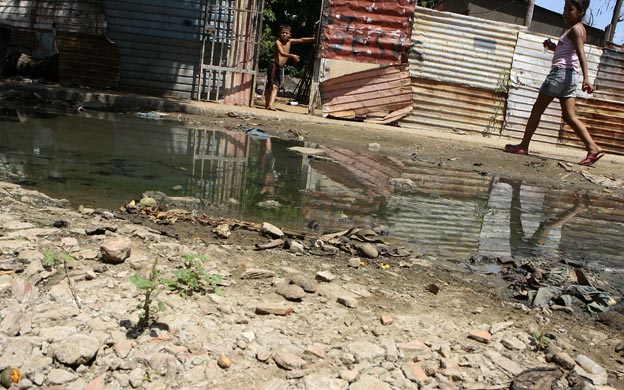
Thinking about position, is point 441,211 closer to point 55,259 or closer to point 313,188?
point 313,188

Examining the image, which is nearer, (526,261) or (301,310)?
(301,310)

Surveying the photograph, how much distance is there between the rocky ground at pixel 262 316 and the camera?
1991 millimetres

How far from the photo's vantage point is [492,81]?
10.8m

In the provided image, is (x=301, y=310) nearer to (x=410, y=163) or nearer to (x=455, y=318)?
(x=455, y=318)

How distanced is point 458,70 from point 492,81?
0.72 m

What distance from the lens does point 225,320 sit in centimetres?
227

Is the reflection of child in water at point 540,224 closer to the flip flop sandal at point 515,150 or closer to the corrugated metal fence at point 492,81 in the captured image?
the flip flop sandal at point 515,150

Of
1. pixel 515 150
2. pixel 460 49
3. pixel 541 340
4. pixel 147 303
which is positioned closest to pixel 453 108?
pixel 460 49

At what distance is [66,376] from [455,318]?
1648 mm

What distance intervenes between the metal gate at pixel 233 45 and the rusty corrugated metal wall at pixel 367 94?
163cm

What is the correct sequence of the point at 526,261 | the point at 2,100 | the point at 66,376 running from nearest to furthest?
the point at 66,376, the point at 526,261, the point at 2,100

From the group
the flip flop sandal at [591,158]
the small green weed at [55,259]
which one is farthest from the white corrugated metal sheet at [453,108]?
the small green weed at [55,259]

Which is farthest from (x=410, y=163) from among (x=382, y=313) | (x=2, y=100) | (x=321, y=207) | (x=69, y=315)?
(x=2, y=100)

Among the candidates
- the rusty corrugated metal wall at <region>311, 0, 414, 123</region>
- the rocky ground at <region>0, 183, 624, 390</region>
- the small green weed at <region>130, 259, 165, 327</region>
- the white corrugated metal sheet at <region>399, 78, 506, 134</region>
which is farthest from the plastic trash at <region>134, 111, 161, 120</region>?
the small green weed at <region>130, 259, 165, 327</region>
